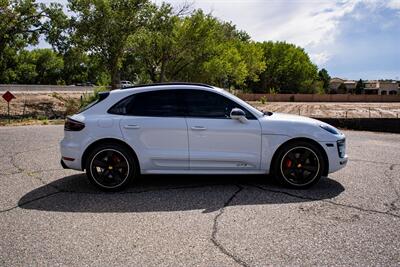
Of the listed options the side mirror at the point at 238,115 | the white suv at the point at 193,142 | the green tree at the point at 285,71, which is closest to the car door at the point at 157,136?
the white suv at the point at 193,142

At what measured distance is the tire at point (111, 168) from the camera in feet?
19.3

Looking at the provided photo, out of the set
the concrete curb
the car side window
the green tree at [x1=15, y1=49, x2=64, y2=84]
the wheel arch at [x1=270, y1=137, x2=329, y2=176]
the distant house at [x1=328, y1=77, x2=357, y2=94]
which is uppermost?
the green tree at [x1=15, y1=49, x2=64, y2=84]

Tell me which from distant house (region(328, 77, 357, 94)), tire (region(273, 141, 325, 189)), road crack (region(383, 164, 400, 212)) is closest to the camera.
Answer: road crack (region(383, 164, 400, 212))

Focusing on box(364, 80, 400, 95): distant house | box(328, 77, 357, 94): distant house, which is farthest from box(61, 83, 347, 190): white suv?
box(328, 77, 357, 94): distant house

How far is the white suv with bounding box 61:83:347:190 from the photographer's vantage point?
231 inches

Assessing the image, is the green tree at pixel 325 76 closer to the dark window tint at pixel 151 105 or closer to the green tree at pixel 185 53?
the green tree at pixel 185 53

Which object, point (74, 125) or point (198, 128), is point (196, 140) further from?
point (74, 125)

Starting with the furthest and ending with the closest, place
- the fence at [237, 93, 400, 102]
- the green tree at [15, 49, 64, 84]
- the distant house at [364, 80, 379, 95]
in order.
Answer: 1. the distant house at [364, 80, 379, 95]
2. the green tree at [15, 49, 64, 84]
3. the fence at [237, 93, 400, 102]

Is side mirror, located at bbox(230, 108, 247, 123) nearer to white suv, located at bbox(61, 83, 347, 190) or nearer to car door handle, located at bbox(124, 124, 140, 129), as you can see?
white suv, located at bbox(61, 83, 347, 190)

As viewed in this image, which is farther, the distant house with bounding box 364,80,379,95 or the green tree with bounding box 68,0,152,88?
the distant house with bounding box 364,80,379,95

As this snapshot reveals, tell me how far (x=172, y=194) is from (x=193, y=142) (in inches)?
32.2

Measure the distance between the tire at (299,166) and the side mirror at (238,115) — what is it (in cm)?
74

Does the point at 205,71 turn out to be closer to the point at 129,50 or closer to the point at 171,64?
the point at 171,64

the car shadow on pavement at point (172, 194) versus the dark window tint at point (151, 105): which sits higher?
the dark window tint at point (151, 105)
